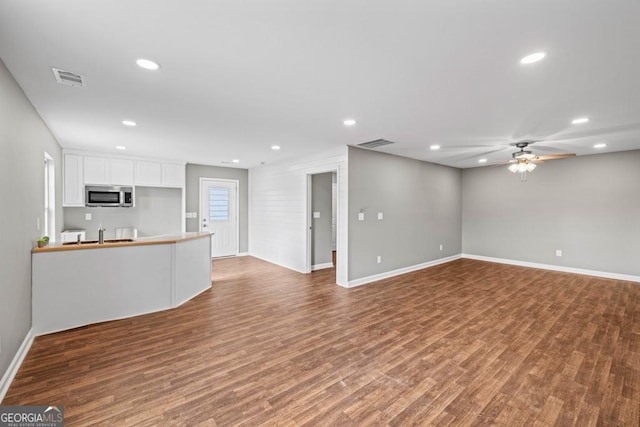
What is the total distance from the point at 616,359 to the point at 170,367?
13.6ft

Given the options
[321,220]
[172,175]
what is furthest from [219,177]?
[321,220]

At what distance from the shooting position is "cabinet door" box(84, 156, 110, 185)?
5.44 meters

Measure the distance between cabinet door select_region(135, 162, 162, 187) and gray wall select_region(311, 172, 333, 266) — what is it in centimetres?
350

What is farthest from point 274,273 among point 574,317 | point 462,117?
point 574,317

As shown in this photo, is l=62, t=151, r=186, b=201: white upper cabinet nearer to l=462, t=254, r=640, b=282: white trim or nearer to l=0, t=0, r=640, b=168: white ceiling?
l=0, t=0, r=640, b=168: white ceiling

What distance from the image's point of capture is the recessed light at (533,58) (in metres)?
1.97

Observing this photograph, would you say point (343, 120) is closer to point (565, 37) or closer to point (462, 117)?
point (462, 117)

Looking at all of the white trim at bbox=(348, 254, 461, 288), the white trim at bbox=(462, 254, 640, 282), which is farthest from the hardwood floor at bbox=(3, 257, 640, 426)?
the white trim at bbox=(462, 254, 640, 282)

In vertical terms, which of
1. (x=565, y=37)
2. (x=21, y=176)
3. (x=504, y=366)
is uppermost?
(x=565, y=37)

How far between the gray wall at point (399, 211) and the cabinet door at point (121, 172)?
4.70 metres

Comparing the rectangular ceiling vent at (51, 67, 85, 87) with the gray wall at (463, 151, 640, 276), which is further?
the gray wall at (463, 151, 640, 276)

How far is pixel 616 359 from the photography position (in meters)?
2.62

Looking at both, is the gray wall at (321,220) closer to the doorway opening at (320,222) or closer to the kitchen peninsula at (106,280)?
the doorway opening at (320,222)

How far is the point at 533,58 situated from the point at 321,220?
4805 mm
